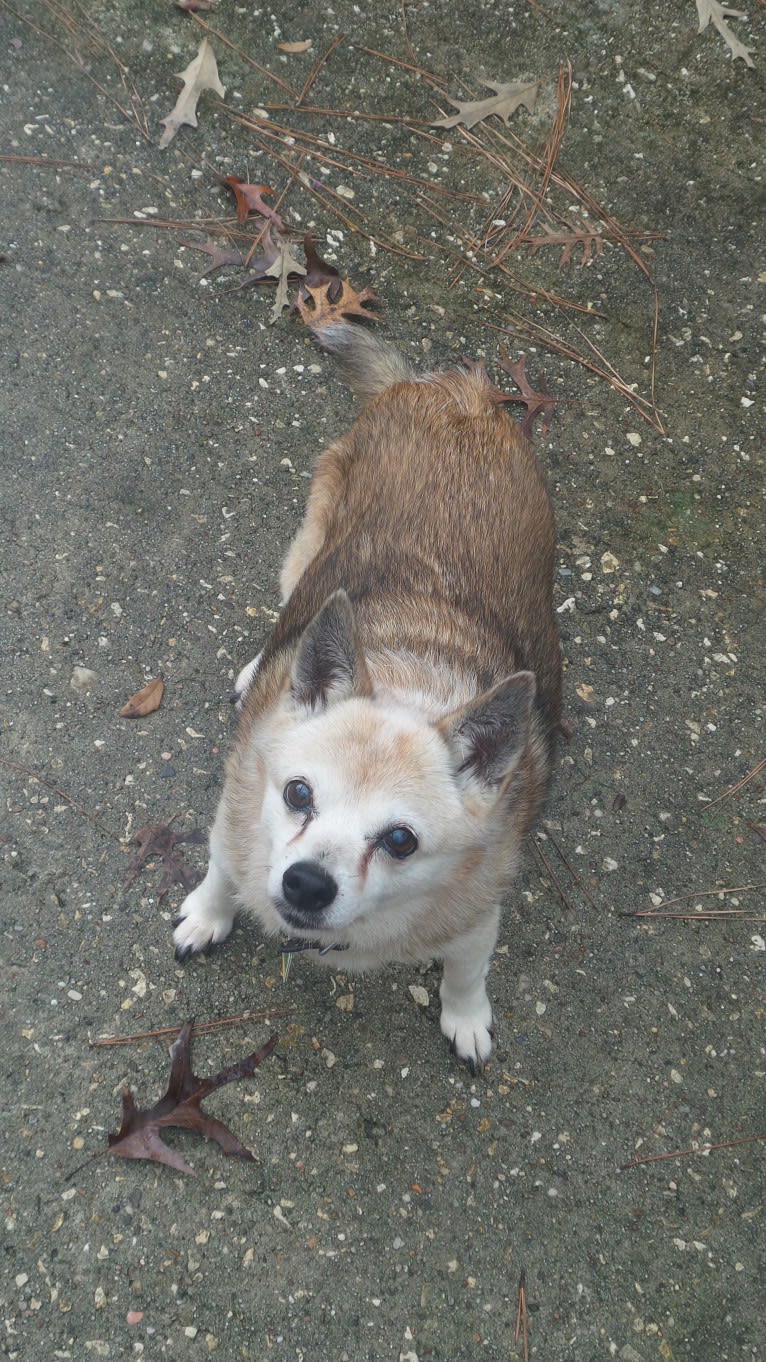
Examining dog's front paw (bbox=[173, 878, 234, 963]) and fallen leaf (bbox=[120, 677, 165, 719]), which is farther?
fallen leaf (bbox=[120, 677, 165, 719])

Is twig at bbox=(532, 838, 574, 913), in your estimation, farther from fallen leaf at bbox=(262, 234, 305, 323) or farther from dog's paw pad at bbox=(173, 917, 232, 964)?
fallen leaf at bbox=(262, 234, 305, 323)

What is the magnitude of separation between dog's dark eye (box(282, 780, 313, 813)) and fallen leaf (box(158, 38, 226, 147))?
11.4 ft

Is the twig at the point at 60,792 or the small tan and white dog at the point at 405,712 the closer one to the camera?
the small tan and white dog at the point at 405,712

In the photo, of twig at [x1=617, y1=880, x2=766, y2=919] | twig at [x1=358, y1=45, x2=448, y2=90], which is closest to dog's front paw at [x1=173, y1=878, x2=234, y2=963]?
twig at [x1=617, y1=880, x2=766, y2=919]

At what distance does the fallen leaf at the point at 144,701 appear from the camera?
3.19 meters

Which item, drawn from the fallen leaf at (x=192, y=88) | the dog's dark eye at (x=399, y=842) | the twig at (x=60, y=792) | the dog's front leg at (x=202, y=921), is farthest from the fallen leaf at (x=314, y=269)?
the dog's dark eye at (x=399, y=842)

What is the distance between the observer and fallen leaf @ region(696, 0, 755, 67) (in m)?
4.66

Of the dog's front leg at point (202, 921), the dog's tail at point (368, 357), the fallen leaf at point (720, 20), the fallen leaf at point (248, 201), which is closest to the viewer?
the dog's front leg at point (202, 921)

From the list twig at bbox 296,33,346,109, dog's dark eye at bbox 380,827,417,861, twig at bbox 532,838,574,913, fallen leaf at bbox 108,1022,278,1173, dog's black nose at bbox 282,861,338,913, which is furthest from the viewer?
twig at bbox 296,33,346,109

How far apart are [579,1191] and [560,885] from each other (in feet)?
2.97

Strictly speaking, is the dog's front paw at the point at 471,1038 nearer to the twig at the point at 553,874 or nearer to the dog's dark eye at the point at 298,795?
the twig at the point at 553,874

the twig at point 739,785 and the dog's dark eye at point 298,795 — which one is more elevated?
the dog's dark eye at point 298,795

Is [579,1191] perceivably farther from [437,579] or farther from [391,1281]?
[437,579]

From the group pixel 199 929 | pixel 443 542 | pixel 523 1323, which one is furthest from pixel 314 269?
pixel 523 1323
